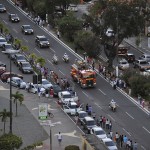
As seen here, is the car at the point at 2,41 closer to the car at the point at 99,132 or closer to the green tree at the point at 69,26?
the green tree at the point at 69,26

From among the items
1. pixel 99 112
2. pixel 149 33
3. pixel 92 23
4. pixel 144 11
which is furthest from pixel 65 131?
pixel 149 33

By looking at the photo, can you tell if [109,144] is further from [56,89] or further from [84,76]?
[84,76]

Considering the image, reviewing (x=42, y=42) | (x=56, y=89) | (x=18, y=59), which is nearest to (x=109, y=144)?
(x=56, y=89)

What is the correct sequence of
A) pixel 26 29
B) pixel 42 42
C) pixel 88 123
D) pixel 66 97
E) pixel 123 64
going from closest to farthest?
pixel 88 123 → pixel 66 97 → pixel 123 64 → pixel 42 42 → pixel 26 29

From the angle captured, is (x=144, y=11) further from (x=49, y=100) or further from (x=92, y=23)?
(x=49, y=100)

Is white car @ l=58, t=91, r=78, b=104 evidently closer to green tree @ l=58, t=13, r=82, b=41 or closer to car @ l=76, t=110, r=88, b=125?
car @ l=76, t=110, r=88, b=125

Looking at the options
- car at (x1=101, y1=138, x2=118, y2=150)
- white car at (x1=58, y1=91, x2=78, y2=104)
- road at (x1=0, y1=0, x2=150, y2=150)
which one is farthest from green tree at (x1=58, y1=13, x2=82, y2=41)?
car at (x1=101, y1=138, x2=118, y2=150)
